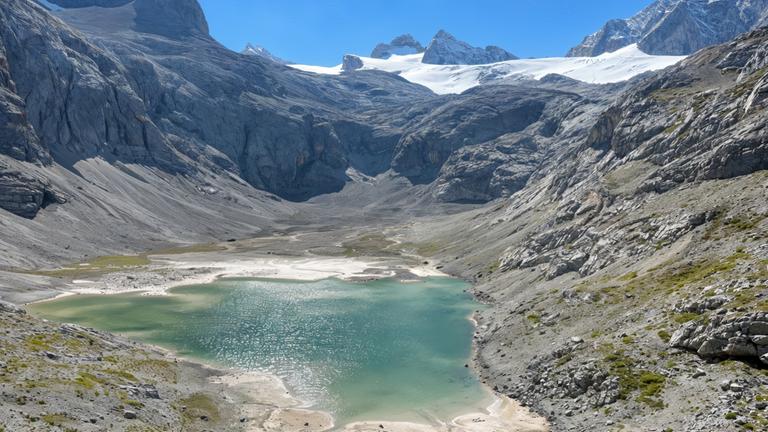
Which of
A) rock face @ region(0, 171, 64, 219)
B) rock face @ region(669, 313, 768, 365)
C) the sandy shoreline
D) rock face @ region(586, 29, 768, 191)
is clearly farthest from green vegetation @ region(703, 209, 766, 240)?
rock face @ region(0, 171, 64, 219)

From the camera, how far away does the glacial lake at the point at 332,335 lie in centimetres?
5997

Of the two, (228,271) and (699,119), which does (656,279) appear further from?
(228,271)

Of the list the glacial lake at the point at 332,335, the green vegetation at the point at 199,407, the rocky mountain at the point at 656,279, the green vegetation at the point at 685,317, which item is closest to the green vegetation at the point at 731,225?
the rocky mountain at the point at 656,279

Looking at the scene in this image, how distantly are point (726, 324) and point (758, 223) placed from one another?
81.7 ft

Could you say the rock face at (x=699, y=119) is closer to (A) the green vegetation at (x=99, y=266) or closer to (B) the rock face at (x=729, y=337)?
(B) the rock face at (x=729, y=337)

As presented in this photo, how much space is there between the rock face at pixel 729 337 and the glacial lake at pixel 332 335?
21333 millimetres

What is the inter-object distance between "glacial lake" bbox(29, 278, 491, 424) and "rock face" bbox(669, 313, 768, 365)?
840 inches

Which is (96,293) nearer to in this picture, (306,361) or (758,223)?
(306,361)

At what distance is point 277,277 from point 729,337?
123 m

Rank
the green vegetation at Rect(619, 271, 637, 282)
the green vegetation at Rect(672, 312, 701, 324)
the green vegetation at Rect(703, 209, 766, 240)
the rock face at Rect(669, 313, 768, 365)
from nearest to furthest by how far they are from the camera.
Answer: the rock face at Rect(669, 313, 768, 365) → the green vegetation at Rect(672, 312, 701, 324) → the green vegetation at Rect(703, 209, 766, 240) → the green vegetation at Rect(619, 271, 637, 282)

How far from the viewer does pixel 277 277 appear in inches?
5984

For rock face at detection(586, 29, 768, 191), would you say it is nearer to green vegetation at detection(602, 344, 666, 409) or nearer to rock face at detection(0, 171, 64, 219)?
green vegetation at detection(602, 344, 666, 409)

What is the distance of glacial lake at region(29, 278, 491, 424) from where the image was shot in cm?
5997

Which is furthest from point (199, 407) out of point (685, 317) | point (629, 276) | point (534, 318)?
point (629, 276)
